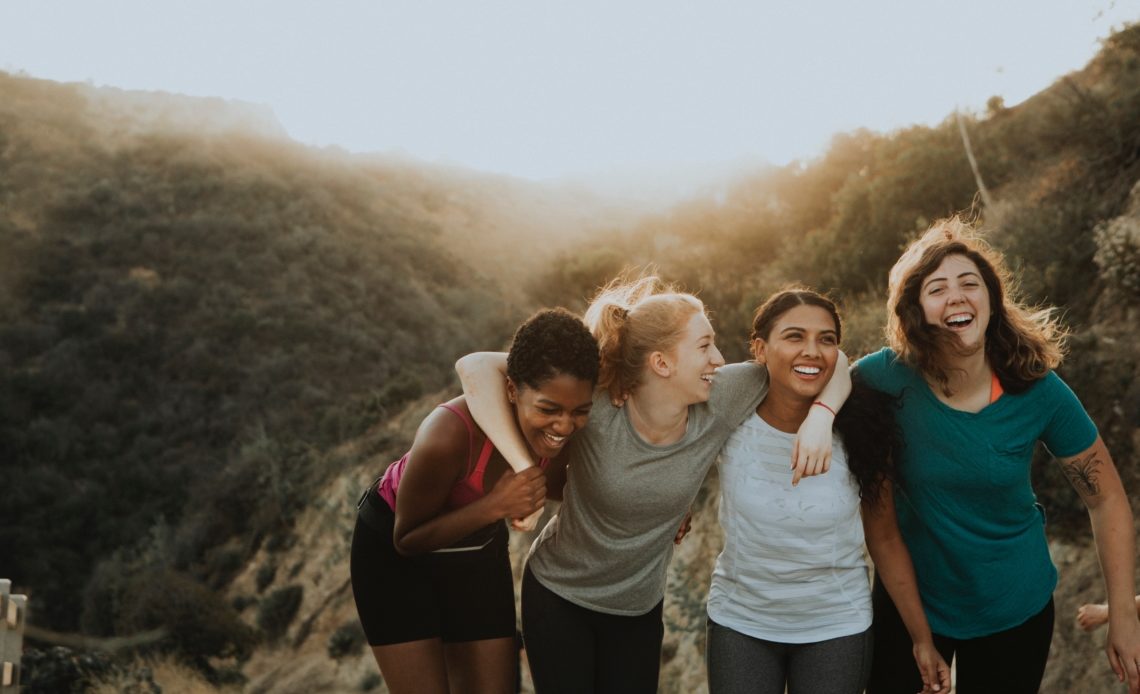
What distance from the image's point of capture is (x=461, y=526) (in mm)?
2982

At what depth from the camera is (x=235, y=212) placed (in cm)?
2678

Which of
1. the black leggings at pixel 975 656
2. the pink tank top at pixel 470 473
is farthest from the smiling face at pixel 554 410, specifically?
the black leggings at pixel 975 656

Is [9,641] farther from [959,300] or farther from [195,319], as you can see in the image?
[195,319]

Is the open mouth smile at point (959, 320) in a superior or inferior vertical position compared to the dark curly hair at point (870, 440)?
superior

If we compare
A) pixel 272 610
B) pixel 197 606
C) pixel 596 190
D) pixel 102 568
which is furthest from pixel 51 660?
pixel 596 190

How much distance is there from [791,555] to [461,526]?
1085mm

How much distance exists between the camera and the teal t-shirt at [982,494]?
2.96 metres

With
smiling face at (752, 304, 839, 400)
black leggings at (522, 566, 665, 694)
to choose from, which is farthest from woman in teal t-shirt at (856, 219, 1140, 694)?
black leggings at (522, 566, 665, 694)

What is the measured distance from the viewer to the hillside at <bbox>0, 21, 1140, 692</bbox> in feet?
28.7

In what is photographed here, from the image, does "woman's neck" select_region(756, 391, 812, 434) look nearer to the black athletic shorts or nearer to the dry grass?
the black athletic shorts

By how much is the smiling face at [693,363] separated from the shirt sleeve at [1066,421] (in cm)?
111

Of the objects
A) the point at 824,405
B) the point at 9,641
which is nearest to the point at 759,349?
the point at 824,405

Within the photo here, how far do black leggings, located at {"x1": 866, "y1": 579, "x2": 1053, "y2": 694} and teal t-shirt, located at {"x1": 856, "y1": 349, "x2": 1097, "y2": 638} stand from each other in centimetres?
6

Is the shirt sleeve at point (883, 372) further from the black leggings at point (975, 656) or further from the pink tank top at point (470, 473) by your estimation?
the pink tank top at point (470, 473)
